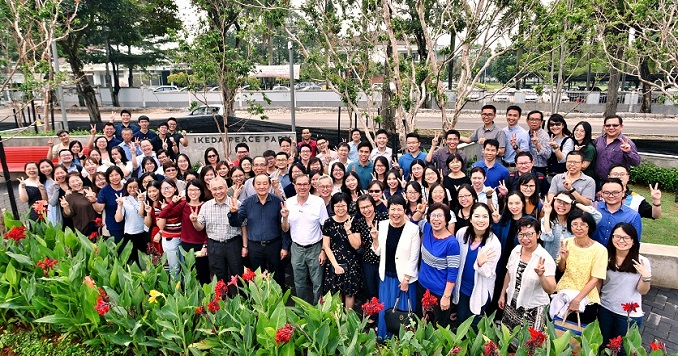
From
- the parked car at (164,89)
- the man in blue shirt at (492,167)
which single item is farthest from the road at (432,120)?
the man in blue shirt at (492,167)

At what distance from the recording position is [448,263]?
378 cm

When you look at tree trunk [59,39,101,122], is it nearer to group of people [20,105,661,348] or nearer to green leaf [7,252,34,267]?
group of people [20,105,661,348]

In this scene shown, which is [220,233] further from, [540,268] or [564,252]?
[564,252]

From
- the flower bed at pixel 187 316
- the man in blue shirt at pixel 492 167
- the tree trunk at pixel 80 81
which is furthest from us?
the tree trunk at pixel 80 81

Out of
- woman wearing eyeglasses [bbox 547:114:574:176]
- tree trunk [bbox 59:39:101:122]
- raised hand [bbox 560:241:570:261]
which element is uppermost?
tree trunk [bbox 59:39:101:122]

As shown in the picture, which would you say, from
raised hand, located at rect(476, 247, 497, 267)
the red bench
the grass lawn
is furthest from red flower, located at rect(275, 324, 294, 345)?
the red bench

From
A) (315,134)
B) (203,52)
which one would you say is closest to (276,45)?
(315,134)

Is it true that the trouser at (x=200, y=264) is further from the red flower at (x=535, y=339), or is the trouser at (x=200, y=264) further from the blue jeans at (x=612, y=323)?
the blue jeans at (x=612, y=323)

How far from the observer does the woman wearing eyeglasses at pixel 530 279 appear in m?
3.41

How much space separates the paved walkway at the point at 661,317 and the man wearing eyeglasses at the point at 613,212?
46.9 inches

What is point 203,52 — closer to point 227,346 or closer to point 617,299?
point 227,346

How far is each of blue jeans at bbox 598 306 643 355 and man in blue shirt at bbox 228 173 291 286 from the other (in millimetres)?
2914

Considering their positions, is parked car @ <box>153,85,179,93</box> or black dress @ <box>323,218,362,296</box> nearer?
black dress @ <box>323,218,362,296</box>

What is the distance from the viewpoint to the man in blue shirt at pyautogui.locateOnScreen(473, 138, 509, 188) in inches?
200
